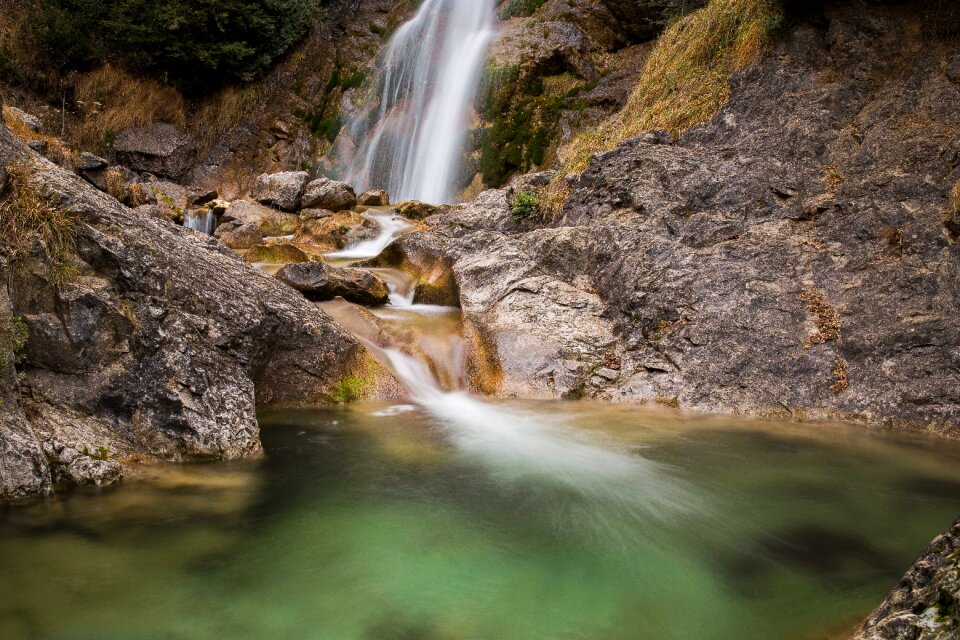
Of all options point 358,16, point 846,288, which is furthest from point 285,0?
point 846,288

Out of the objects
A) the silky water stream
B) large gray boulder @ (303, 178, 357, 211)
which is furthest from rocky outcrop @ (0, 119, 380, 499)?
large gray boulder @ (303, 178, 357, 211)

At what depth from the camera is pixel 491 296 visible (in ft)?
25.7

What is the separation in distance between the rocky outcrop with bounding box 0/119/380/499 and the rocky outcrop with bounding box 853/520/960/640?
3.98m

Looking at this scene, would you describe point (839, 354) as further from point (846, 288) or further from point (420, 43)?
point (420, 43)

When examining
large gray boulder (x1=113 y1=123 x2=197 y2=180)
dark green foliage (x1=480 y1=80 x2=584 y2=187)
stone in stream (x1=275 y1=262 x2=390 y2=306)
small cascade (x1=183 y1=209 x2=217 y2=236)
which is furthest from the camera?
large gray boulder (x1=113 y1=123 x2=197 y2=180)

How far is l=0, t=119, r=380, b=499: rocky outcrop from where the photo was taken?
3.92 meters

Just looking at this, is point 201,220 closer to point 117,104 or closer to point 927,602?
point 117,104

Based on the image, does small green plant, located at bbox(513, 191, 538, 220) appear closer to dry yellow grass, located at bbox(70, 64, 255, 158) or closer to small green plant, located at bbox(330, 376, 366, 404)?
small green plant, located at bbox(330, 376, 366, 404)

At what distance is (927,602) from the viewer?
76.5 inches

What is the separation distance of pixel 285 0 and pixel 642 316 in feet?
62.5

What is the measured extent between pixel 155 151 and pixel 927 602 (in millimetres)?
21825

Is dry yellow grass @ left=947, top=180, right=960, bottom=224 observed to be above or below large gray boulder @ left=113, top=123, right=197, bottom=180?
below

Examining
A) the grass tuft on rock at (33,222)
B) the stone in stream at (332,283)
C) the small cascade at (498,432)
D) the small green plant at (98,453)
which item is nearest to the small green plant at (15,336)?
the grass tuft on rock at (33,222)

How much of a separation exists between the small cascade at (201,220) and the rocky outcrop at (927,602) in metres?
14.4
